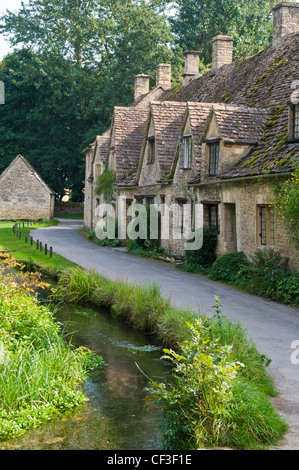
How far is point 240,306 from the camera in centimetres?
1552

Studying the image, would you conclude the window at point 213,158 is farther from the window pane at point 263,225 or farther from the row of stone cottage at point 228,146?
the window pane at point 263,225

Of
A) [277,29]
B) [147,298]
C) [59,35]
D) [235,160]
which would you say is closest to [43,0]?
[59,35]

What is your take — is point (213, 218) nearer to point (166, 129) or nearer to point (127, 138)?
point (166, 129)

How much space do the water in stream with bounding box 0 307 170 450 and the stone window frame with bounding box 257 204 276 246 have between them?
6516 millimetres

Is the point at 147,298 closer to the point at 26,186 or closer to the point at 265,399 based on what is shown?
the point at 265,399

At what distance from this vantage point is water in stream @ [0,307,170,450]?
328 inches

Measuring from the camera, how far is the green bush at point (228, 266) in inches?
768

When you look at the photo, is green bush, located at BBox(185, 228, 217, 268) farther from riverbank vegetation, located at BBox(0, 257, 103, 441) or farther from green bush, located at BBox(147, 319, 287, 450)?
green bush, located at BBox(147, 319, 287, 450)

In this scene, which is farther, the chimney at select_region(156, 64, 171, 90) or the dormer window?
the chimney at select_region(156, 64, 171, 90)

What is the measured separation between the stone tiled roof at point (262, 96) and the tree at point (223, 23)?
78.5 ft

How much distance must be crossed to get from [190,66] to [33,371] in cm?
3115

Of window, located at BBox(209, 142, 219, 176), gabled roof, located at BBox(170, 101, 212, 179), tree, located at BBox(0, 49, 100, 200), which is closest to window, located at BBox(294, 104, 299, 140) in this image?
window, located at BBox(209, 142, 219, 176)
